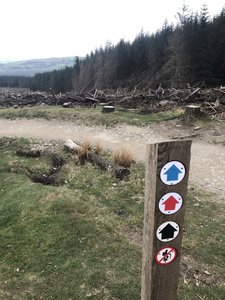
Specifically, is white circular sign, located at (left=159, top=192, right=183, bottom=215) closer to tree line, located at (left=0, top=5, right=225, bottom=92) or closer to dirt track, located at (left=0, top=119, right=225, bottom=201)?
dirt track, located at (left=0, top=119, right=225, bottom=201)

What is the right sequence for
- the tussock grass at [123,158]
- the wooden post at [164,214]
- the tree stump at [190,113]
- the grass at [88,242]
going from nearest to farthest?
the wooden post at [164,214] < the grass at [88,242] < the tussock grass at [123,158] < the tree stump at [190,113]

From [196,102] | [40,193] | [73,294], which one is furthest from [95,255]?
[196,102]

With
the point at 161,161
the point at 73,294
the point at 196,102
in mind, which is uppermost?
the point at 161,161

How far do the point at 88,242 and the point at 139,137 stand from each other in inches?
254

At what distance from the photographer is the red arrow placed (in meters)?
2.17

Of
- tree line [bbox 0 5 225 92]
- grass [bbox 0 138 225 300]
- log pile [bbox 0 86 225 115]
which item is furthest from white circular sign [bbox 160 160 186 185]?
tree line [bbox 0 5 225 92]

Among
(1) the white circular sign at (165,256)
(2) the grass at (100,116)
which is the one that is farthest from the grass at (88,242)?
(2) the grass at (100,116)

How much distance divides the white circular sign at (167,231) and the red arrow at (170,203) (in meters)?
0.12

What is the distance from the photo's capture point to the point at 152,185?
6.96 ft

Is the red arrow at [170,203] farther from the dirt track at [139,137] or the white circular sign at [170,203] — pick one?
the dirt track at [139,137]

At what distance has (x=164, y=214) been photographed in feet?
7.20

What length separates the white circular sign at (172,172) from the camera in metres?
2.08

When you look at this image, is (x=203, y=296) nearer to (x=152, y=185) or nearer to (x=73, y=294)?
(x=73, y=294)

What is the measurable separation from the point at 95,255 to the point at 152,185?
2.57 metres
